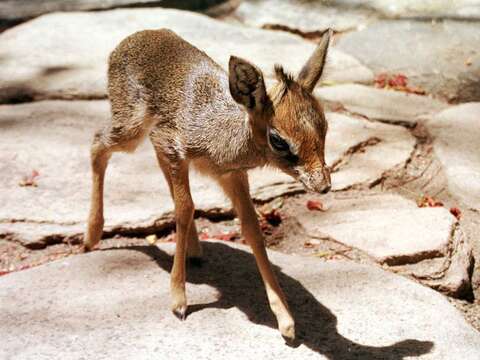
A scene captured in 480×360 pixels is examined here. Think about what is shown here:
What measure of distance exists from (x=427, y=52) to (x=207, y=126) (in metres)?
3.28

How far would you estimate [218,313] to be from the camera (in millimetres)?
3357

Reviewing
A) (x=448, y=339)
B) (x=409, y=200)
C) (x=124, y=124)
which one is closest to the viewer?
(x=448, y=339)

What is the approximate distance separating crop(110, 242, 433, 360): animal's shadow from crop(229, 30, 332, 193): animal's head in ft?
2.26

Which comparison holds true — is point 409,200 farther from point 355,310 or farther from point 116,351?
point 116,351

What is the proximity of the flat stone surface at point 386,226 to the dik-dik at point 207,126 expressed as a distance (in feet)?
2.51

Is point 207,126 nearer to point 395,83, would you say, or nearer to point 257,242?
point 257,242

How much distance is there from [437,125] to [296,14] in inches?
97.8

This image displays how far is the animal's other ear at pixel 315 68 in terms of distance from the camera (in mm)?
3174

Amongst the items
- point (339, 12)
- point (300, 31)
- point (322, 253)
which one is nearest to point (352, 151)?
point (322, 253)

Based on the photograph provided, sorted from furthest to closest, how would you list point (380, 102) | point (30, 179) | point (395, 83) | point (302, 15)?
point (302, 15) < point (395, 83) < point (380, 102) < point (30, 179)

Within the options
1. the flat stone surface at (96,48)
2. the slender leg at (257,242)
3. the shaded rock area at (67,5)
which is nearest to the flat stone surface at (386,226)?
the slender leg at (257,242)

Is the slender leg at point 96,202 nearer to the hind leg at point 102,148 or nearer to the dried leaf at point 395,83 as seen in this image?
the hind leg at point 102,148

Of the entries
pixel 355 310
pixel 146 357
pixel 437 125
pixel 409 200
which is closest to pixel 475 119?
pixel 437 125

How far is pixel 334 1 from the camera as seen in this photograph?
280 inches
